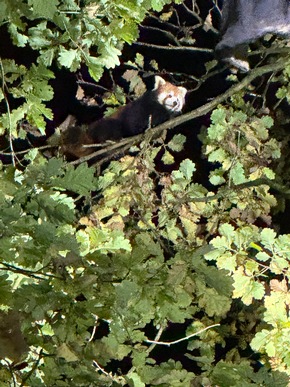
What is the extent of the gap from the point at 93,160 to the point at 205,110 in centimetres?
82

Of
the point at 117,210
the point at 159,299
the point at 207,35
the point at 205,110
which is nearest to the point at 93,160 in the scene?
the point at 117,210

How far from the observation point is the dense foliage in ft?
3.70

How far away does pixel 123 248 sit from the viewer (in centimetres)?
201

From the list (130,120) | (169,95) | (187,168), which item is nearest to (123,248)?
(187,168)

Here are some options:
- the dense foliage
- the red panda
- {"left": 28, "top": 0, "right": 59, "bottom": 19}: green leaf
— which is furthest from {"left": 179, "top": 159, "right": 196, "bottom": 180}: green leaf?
{"left": 28, "top": 0, "right": 59, "bottom": 19}: green leaf

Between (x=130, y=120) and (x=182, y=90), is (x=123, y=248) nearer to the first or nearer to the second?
(x=130, y=120)

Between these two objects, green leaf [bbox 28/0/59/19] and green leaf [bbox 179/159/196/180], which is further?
green leaf [bbox 179/159/196/180]

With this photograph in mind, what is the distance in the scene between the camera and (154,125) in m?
2.92

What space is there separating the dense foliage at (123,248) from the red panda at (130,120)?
15cm

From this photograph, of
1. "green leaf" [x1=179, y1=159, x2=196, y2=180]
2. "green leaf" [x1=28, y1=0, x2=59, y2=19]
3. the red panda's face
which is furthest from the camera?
the red panda's face

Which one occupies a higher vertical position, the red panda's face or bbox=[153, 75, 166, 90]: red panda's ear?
bbox=[153, 75, 166, 90]: red panda's ear

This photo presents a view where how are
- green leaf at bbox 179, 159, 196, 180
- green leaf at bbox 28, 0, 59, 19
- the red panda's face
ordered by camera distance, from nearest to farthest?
green leaf at bbox 28, 0, 59, 19 < green leaf at bbox 179, 159, 196, 180 < the red panda's face

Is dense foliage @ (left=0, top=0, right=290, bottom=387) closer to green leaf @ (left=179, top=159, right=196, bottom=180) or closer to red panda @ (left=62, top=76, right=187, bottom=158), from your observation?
green leaf @ (left=179, top=159, right=196, bottom=180)

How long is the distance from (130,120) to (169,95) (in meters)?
0.32
